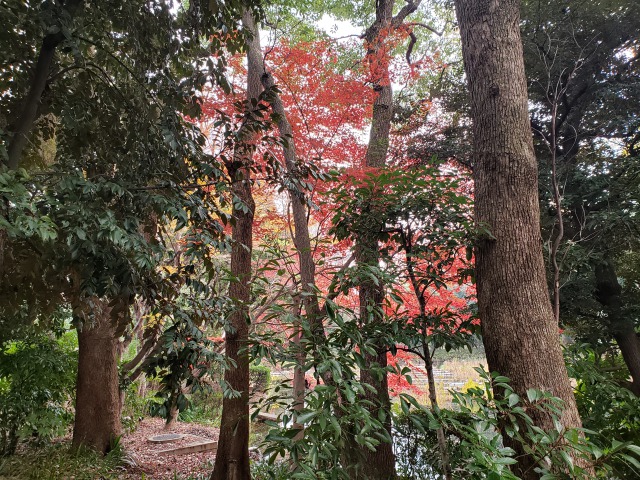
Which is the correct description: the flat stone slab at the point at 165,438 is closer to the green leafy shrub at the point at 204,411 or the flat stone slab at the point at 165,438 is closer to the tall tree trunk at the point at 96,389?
the tall tree trunk at the point at 96,389

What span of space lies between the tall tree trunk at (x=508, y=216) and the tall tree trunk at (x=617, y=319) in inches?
104

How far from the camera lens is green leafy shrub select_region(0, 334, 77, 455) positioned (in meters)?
4.64

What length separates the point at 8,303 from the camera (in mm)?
2766

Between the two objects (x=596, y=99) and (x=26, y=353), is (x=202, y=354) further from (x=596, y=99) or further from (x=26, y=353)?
(x=596, y=99)

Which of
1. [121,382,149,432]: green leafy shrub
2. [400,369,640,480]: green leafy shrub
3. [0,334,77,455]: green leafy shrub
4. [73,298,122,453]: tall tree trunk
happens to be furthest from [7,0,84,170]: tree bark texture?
[121,382,149,432]: green leafy shrub

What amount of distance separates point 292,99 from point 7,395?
5229mm

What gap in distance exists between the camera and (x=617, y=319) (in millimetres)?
4746

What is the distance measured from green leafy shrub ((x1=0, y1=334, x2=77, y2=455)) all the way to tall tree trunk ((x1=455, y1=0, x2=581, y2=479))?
4.79 m

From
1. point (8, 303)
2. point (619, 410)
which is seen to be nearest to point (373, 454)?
point (619, 410)

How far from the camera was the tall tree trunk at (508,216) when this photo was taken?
2.35 meters

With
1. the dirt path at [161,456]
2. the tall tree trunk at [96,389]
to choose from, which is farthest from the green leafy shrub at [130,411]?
the tall tree trunk at [96,389]

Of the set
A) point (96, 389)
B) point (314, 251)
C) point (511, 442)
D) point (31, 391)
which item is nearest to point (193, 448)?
point (96, 389)

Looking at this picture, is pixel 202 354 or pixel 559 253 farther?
pixel 559 253

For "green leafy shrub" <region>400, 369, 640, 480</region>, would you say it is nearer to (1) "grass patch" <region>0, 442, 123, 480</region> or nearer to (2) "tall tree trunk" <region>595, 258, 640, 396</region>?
(2) "tall tree trunk" <region>595, 258, 640, 396</region>
